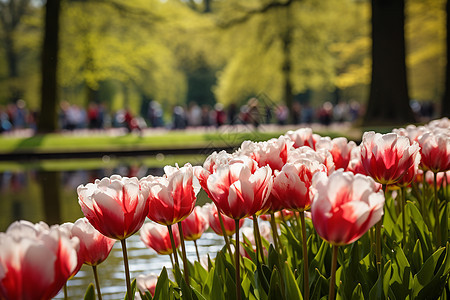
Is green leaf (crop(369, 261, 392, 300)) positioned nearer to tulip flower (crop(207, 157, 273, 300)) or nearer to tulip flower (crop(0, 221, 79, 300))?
tulip flower (crop(207, 157, 273, 300))

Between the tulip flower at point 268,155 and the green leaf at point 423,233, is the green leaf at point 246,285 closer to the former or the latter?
the tulip flower at point 268,155

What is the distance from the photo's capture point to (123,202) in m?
1.38

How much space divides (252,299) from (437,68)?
119 ft

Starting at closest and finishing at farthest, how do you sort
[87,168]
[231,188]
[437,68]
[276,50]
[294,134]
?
[231,188] < [294,134] < [87,168] < [276,50] < [437,68]

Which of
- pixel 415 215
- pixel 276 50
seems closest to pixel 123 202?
pixel 415 215

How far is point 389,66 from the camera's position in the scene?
15.5 metres

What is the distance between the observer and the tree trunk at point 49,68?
19.4m

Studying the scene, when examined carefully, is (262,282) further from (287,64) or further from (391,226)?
(287,64)

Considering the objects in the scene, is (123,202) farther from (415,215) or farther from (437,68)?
(437,68)

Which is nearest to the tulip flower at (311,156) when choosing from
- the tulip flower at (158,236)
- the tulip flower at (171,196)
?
the tulip flower at (171,196)

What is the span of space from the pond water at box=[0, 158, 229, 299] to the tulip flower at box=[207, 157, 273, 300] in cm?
261

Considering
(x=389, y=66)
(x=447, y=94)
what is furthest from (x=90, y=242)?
(x=447, y=94)

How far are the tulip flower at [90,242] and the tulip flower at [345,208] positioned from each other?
61cm

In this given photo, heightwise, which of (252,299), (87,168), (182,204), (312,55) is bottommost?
(87,168)
